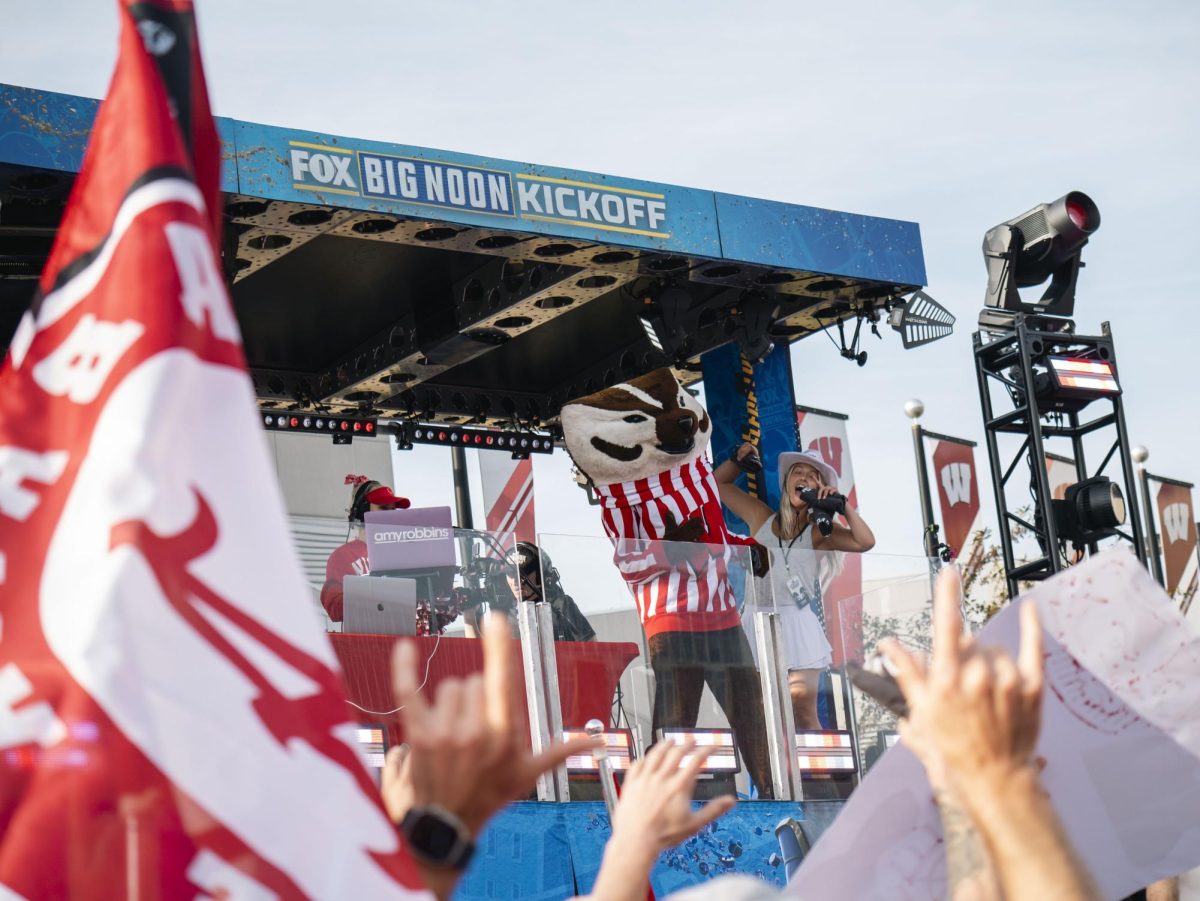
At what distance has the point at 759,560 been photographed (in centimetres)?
739

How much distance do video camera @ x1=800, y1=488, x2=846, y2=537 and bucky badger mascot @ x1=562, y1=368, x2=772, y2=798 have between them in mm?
473

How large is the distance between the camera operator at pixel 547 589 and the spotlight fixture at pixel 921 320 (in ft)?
15.5

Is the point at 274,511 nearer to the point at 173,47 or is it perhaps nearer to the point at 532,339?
the point at 173,47

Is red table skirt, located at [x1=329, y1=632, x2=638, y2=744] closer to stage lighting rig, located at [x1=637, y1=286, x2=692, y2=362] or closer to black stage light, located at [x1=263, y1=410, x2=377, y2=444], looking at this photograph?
stage lighting rig, located at [x1=637, y1=286, x2=692, y2=362]

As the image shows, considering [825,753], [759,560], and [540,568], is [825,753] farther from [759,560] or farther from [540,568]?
[540,568]

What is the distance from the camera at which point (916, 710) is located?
151 centimetres

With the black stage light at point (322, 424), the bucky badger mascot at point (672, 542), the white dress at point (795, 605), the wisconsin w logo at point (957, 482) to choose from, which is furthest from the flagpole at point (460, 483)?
the white dress at point (795, 605)

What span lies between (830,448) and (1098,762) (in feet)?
40.2

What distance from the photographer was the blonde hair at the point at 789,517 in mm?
8352

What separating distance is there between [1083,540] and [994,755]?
24.6ft

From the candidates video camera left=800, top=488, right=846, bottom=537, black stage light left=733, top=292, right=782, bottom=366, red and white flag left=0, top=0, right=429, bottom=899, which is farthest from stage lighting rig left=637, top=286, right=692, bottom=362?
red and white flag left=0, top=0, right=429, bottom=899

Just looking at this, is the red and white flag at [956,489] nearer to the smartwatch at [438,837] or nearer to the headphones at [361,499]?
the headphones at [361,499]

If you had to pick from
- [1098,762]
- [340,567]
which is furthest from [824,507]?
[1098,762]

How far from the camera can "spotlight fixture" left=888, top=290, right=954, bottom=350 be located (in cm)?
1072
